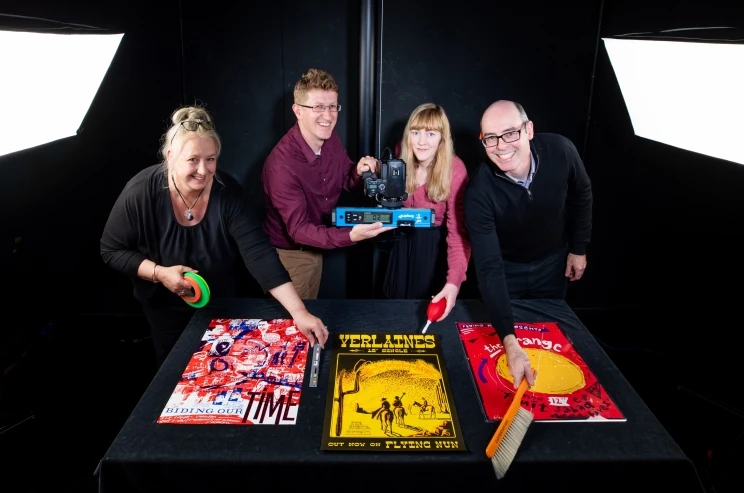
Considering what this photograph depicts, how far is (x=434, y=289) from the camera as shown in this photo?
2850mm

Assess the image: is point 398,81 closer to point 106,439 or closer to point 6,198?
point 6,198

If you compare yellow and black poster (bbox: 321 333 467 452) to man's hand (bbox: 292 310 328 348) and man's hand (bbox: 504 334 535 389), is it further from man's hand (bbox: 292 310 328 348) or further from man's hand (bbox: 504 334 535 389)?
man's hand (bbox: 504 334 535 389)

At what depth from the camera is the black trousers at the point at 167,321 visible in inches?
83.3

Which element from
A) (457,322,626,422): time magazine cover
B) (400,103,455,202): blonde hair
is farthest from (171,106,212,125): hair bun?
(457,322,626,422): time magazine cover

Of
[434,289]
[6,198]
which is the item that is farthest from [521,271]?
[6,198]

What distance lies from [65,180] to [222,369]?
1927 mm

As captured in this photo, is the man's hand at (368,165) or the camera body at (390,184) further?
the man's hand at (368,165)

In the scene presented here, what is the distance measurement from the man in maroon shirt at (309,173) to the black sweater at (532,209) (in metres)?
0.48

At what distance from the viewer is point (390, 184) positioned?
8.05 ft

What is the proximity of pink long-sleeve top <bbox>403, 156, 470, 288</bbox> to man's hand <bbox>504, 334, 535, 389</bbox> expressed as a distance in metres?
0.54

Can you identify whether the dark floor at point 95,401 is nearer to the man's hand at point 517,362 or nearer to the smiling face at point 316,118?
the man's hand at point 517,362

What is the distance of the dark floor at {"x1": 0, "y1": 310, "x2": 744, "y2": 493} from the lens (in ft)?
7.63

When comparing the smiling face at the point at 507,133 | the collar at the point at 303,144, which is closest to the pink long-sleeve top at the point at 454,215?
the smiling face at the point at 507,133

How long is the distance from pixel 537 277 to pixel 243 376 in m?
1.36
